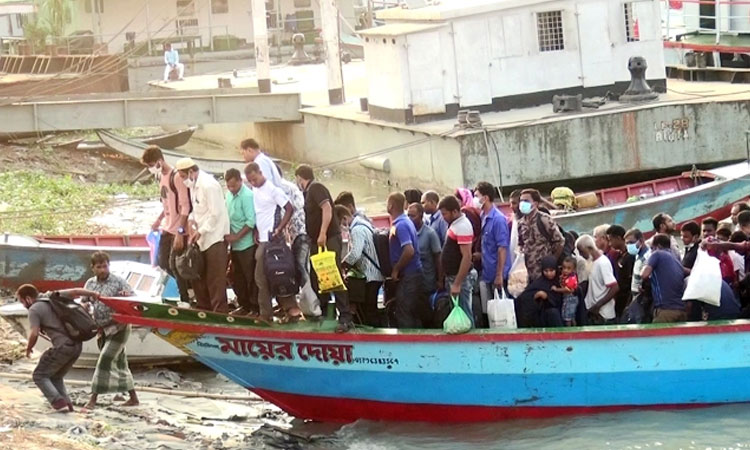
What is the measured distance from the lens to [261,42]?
104 ft

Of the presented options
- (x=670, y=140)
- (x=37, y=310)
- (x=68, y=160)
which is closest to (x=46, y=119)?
(x=68, y=160)

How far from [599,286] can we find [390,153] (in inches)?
559

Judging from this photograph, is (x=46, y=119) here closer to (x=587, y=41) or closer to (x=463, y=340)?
(x=587, y=41)

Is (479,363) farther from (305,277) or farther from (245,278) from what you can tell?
(245,278)

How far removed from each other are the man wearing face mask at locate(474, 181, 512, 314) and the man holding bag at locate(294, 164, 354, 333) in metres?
1.33

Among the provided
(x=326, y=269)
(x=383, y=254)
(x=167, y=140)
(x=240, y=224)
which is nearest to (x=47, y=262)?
(x=240, y=224)

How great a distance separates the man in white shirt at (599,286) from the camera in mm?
13047

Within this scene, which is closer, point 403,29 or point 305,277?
point 305,277

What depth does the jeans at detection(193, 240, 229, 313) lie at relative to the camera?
12867 millimetres

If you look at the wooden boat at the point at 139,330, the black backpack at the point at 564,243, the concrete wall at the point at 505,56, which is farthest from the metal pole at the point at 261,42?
the black backpack at the point at 564,243

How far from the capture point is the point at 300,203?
12750mm

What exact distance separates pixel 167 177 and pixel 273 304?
1616 millimetres

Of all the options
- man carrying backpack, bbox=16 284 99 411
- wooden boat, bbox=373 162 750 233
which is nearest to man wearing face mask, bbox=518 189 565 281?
man carrying backpack, bbox=16 284 99 411

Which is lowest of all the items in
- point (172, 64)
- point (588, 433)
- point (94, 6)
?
point (588, 433)
